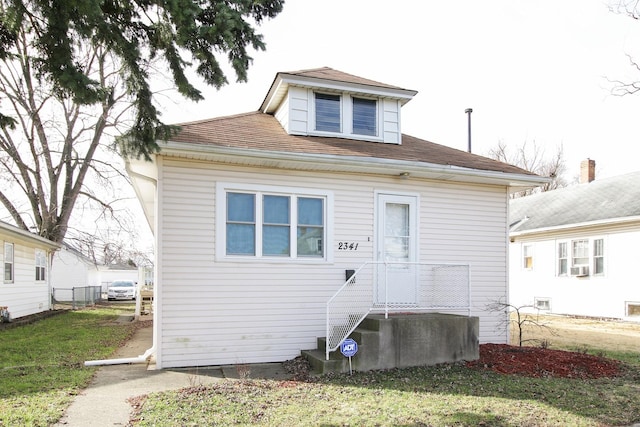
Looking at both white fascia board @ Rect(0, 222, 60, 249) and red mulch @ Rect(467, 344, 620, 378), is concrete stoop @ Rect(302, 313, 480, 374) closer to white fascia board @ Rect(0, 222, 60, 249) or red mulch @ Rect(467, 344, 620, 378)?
red mulch @ Rect(467, 344, 620, 378)

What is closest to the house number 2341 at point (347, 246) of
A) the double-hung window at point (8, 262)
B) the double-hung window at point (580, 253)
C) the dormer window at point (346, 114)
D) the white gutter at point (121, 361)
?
the dormer window at point (346, 114)

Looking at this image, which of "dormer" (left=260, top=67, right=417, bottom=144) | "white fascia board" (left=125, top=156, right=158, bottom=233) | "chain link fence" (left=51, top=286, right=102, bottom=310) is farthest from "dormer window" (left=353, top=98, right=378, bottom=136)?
"chain link fence" (left=51, top=286, right=102, bottom=310)

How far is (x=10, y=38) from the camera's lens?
5973 millimetres

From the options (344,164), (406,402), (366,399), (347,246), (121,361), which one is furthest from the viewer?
(347,246)

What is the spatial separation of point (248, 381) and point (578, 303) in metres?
14.3

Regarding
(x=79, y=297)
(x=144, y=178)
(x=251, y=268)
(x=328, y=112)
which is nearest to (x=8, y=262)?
(x=79, y=297)

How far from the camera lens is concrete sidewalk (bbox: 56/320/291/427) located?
5.17 m

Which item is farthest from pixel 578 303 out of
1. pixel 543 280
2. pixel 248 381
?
pixel 248 381

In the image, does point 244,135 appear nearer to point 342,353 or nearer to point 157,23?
point 157,23

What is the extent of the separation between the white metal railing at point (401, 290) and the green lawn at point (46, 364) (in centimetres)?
409

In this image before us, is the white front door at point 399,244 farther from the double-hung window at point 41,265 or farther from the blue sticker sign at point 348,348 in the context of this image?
the double-hung window at point 41,265

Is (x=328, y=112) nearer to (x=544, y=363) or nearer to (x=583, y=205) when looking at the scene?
(x=544, y=363)

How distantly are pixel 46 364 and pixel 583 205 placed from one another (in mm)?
17793

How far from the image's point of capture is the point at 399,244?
360 inches
